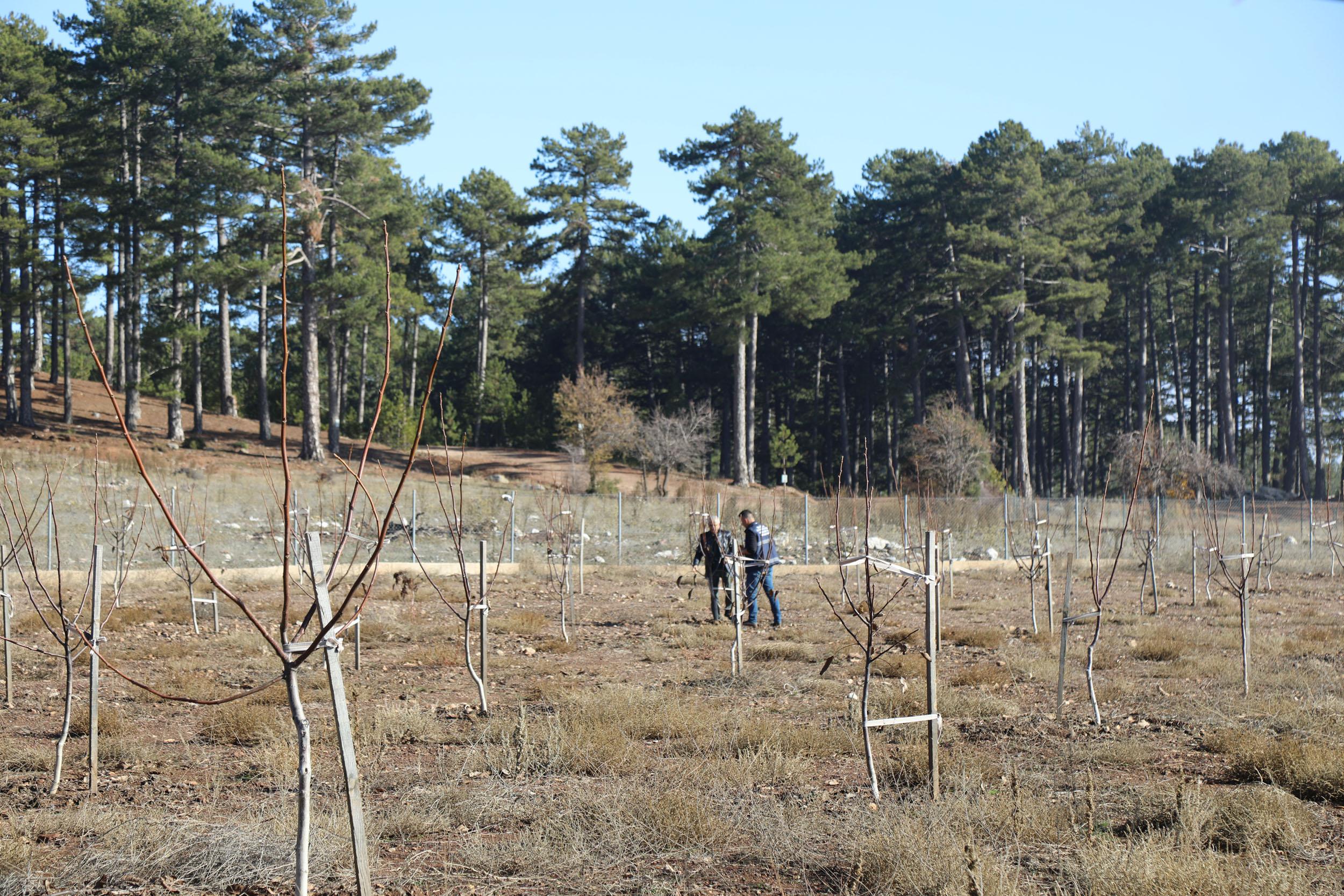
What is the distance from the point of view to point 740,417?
4350cm

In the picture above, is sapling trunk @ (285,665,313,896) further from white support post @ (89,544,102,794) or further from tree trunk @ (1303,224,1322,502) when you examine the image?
tree trunk @ (1303,224,1322,502)

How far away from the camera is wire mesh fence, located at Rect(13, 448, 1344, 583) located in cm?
2191

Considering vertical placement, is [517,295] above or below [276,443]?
above

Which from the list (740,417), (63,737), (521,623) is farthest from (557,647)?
(740,417)

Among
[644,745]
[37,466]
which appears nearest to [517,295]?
[37,466]

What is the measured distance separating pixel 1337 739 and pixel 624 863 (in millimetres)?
5113

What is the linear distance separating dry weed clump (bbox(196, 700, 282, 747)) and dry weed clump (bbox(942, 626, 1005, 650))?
327 inches

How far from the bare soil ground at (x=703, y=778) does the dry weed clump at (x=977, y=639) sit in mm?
860

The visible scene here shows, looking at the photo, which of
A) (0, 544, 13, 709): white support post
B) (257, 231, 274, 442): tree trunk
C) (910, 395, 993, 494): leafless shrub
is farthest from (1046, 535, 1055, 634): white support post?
(257, 231, 274, 442): tree trunk

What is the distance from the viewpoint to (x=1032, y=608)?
550 inches

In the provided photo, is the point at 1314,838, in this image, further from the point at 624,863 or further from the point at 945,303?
the point at 945,303

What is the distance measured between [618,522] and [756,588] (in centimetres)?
1209

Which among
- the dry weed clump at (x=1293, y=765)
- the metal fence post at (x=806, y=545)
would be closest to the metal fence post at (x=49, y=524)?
the dry weed clump at (x=1293, y=765)

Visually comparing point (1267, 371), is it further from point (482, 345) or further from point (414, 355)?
point (414, 355)
